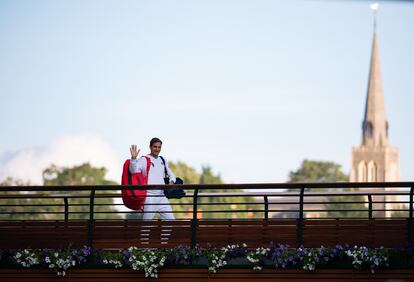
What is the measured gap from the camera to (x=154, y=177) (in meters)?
22.1

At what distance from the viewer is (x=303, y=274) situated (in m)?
20.2

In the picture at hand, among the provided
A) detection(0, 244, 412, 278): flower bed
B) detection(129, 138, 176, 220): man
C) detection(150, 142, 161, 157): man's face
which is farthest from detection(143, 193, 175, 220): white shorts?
detection(0, 244, 412, 278): flower bed

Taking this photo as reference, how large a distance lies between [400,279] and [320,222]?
1541 mm

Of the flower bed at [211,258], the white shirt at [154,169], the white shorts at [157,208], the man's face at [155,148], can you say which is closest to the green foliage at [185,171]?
the white shirt at [154,169]

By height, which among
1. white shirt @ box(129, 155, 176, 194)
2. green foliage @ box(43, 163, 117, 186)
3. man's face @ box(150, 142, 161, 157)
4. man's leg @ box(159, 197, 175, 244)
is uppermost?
green foliage @ box(43, 163, 117, 186)

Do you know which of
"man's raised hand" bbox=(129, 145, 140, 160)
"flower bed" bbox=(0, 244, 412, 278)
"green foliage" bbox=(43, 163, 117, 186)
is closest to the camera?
"flower bed" bbox=(0, 244, 412, 278)

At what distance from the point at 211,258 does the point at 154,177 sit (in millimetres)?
2201

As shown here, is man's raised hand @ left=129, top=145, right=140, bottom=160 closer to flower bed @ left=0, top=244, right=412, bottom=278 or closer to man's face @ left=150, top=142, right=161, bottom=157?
man's face @ left=150, top=142, right=161, bottom=157

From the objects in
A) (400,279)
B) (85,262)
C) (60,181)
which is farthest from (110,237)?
(60,181)

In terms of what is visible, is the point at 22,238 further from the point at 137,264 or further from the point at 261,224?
the point at 261,224

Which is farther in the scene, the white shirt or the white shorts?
the white shirt

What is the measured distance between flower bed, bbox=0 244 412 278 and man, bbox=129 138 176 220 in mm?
900

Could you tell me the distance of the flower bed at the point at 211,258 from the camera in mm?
20094

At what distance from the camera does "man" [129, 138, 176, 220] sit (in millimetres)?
21438
